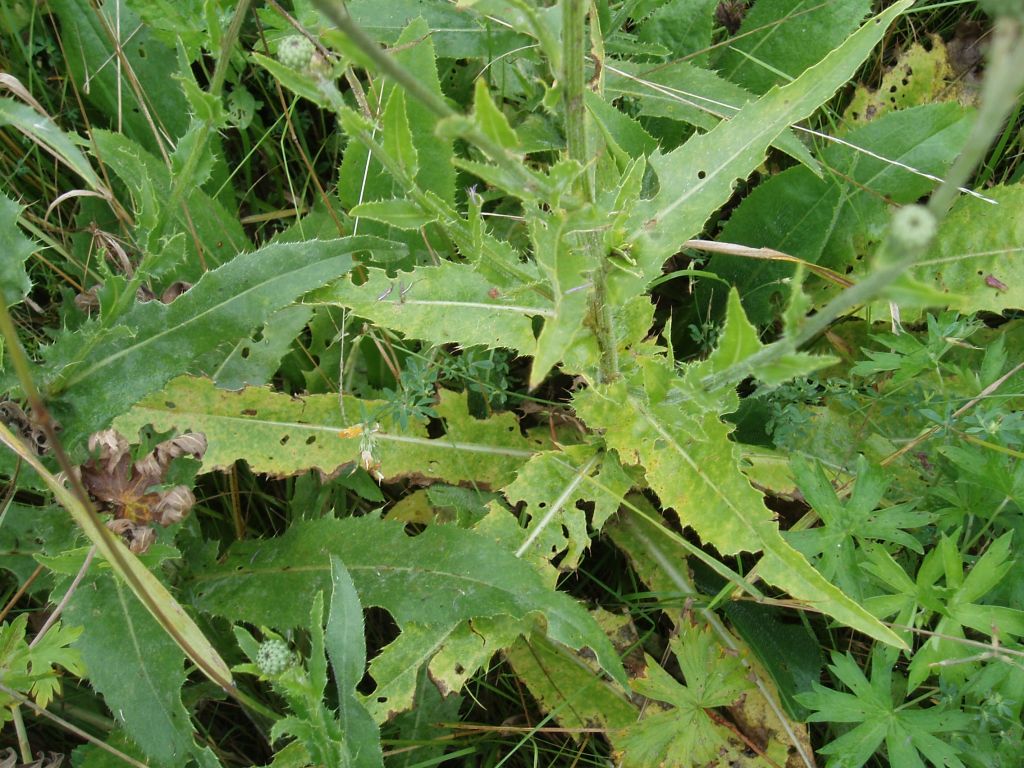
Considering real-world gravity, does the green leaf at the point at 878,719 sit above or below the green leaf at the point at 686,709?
above

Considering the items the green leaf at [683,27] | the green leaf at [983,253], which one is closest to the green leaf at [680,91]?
the green leaf at [683,27]

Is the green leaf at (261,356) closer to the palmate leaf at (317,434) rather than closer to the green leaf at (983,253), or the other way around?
the palmate leaf at (317,434)

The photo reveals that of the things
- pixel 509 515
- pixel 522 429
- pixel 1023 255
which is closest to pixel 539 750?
pixel 509 515

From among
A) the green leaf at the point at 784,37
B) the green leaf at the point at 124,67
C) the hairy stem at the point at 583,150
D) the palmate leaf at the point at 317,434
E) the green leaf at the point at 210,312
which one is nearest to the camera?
the hairy stem at the point at 583,150

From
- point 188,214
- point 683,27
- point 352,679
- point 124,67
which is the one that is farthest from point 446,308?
point 124,67

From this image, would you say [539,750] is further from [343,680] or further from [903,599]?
[903,599]

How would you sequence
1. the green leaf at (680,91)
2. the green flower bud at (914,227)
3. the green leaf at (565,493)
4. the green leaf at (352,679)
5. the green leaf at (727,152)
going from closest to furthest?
the green flower bud at (914,227) → the green leaf at (352,679) → the green leaf at (727,152) → the green leaf at (565,493) → the green leaf at (680,91)

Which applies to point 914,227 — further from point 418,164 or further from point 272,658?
point 418,164
